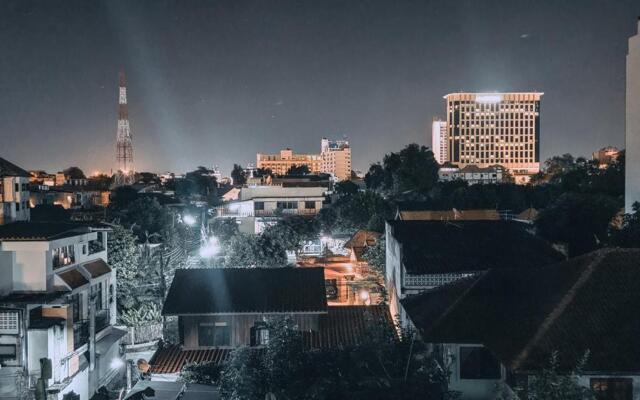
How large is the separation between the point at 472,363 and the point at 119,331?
12508 millimetres

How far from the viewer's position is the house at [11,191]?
23453 millimetres

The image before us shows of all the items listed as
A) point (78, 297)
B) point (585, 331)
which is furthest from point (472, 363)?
point (78, 297)

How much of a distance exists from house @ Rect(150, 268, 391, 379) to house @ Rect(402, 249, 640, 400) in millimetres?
3715

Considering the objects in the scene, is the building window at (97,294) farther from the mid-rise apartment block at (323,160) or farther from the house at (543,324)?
the mid-rise apartment block at (323,160)

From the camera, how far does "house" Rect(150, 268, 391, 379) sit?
15.6m

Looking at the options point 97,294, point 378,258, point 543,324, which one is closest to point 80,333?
point 97,294

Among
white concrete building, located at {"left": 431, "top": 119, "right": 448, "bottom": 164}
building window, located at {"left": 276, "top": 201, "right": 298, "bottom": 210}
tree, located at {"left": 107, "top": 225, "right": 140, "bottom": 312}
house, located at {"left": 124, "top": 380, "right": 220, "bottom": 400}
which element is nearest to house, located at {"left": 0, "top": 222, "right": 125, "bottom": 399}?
tree, located at {"left": 107, "top": 225, "right": 140, "bottom": 312}

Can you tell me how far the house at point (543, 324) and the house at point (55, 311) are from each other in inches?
369

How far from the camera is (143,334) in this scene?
19.5 metres

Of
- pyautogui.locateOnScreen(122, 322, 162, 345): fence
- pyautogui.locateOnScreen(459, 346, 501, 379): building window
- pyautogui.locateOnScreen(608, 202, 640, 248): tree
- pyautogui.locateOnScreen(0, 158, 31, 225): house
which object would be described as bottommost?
pyautogui.locateOnScreen(122, 322, 162, 345): fence

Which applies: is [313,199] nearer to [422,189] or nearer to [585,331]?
[422,189]

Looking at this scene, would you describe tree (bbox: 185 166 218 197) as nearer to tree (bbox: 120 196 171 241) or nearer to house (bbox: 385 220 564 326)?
tree (bbox: 120 196 171 241)

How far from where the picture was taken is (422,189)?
2581 inches

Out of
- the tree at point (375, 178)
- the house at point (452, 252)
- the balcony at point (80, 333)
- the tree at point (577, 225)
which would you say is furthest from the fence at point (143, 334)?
the tree at point (375, 178)
